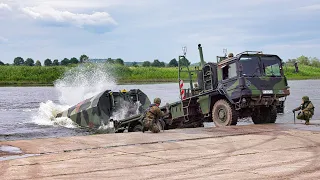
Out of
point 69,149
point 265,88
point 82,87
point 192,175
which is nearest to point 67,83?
point 82,87

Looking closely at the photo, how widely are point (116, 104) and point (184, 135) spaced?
301 inches

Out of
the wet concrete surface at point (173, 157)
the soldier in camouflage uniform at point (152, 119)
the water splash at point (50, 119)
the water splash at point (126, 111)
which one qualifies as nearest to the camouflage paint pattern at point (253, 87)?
the wet concrete surface at point (173, 157)

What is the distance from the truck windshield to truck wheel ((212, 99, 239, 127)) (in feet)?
4.11

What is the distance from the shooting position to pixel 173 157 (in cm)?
887

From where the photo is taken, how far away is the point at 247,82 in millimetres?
14766

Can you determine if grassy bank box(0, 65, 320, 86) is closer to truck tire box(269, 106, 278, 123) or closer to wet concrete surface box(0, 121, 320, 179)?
truck tire box(269, 106, 278, 123)

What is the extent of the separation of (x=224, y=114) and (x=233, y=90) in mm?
972

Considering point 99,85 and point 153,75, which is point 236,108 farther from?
point 153,75

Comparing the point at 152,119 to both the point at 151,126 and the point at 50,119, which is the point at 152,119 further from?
the point at 50,119

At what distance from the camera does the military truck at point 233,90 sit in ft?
48.9

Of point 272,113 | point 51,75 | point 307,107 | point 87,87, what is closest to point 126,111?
point 272,113

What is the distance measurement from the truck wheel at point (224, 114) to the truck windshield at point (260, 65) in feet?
4.11

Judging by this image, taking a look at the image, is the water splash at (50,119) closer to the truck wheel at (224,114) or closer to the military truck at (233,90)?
the military truck at (233,90)

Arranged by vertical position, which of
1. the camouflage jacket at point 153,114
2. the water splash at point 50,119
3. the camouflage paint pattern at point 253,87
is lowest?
the water splash at point 50,119
